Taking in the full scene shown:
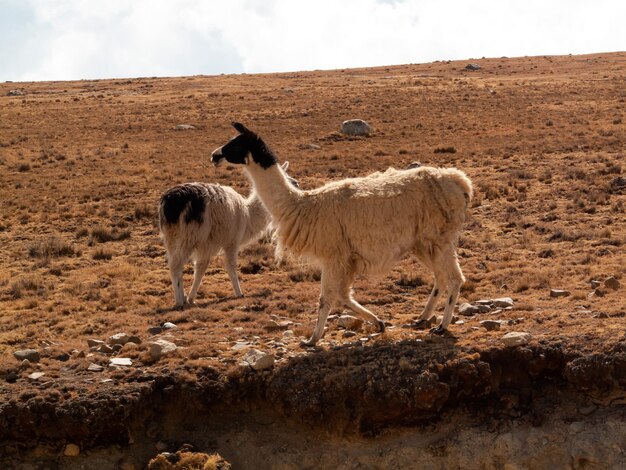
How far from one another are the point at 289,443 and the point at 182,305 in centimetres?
576

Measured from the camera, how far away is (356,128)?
41.5 metres

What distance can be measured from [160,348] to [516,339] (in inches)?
175

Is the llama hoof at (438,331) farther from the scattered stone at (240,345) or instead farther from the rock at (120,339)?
the rock at (120,339)

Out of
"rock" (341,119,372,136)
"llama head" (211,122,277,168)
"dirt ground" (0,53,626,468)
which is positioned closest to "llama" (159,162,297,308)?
"dirt ground" (0,53,626,468)

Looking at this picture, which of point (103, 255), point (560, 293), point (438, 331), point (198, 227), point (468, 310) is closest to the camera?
point (438, 331)

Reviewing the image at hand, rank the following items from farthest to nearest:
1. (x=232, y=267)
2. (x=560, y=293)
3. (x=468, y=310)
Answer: (x=232, y=267)
(x=560, y=293)
(x=468, y=310)

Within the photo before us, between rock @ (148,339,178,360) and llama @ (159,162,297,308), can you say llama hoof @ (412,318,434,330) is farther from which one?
llama @ (159,162,297,308)

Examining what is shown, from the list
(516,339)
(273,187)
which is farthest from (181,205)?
(516,339)

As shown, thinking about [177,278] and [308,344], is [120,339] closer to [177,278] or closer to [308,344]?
[308,344]

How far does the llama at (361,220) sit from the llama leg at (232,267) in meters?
4.50

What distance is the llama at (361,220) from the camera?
10.1 meters

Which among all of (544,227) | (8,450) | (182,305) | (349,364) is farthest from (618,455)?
(544,227)

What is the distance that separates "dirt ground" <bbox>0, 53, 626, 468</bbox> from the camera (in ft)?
28.8

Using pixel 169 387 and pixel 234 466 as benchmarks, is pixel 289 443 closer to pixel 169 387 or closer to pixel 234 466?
pixel 234 466
